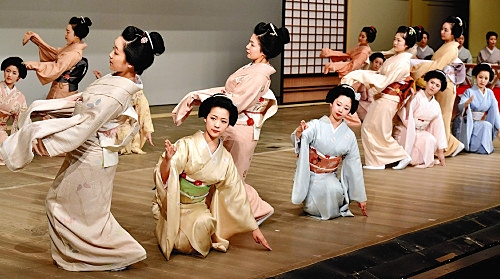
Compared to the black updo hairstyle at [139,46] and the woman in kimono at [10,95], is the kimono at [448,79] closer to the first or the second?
the woman in kimono at [10,95]

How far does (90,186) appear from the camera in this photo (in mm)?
4023

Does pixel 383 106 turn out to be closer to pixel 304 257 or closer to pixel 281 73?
pixel 304 257

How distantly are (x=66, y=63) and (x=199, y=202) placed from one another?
3.99 meters

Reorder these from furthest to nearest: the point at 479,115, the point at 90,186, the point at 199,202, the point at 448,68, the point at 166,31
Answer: the point at 166,31
the point at 479,115
the point at 448,68
the point at 199,202
the point at 90,186

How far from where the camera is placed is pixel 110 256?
4.07 meters

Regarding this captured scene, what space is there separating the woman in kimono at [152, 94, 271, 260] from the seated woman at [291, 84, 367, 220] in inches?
32.8

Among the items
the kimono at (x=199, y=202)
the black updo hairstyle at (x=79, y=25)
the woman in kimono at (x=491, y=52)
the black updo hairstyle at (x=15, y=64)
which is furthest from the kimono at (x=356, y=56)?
the kimono at (x=199, y=202)

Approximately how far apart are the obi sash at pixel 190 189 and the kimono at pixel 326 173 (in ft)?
3.27

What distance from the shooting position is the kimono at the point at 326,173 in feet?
17.6

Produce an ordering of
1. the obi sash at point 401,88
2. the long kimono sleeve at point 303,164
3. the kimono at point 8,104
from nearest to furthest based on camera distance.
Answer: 1. the long kimono sleeve at point 303,164
2. the kimono at point 8,104
3. the obi sash at point 401,88

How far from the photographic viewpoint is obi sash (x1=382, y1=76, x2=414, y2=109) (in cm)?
746

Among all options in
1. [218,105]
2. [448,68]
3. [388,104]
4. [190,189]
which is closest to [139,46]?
[218,105]

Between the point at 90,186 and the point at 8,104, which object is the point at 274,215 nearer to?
the point at 90,186

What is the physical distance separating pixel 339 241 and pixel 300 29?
26.4ft
